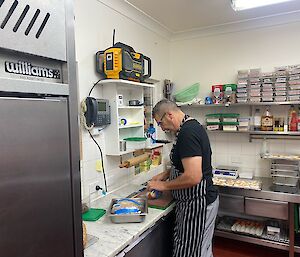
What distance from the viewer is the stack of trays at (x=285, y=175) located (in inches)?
104

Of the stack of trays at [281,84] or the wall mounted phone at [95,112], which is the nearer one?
the wall mounted phone at [95,112]

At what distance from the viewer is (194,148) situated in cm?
168

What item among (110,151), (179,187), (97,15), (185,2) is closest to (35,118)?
(179,187)

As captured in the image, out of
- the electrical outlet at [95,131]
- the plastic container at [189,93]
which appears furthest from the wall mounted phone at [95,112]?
the plastic container at [189,93]

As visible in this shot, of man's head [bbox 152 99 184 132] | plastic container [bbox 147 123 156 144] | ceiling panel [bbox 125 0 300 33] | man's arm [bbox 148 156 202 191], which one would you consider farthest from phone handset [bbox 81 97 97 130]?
ceiling panel [bbox 125 0 300 33]

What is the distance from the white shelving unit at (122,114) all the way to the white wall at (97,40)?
8 centimetres

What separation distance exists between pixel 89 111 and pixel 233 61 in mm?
1984

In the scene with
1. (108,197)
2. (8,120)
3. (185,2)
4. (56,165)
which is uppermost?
(185,2)

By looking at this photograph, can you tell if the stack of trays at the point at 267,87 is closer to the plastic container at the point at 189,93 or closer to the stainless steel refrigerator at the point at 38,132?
the plastic container at the point at 189,93

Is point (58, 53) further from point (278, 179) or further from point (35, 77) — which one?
point (278, 179)

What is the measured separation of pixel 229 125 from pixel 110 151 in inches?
58.1

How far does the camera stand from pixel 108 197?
2213 mm

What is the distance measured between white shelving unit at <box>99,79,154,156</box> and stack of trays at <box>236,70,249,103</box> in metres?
1.10

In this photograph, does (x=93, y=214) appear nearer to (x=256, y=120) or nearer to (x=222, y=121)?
(x=222, y=121)
